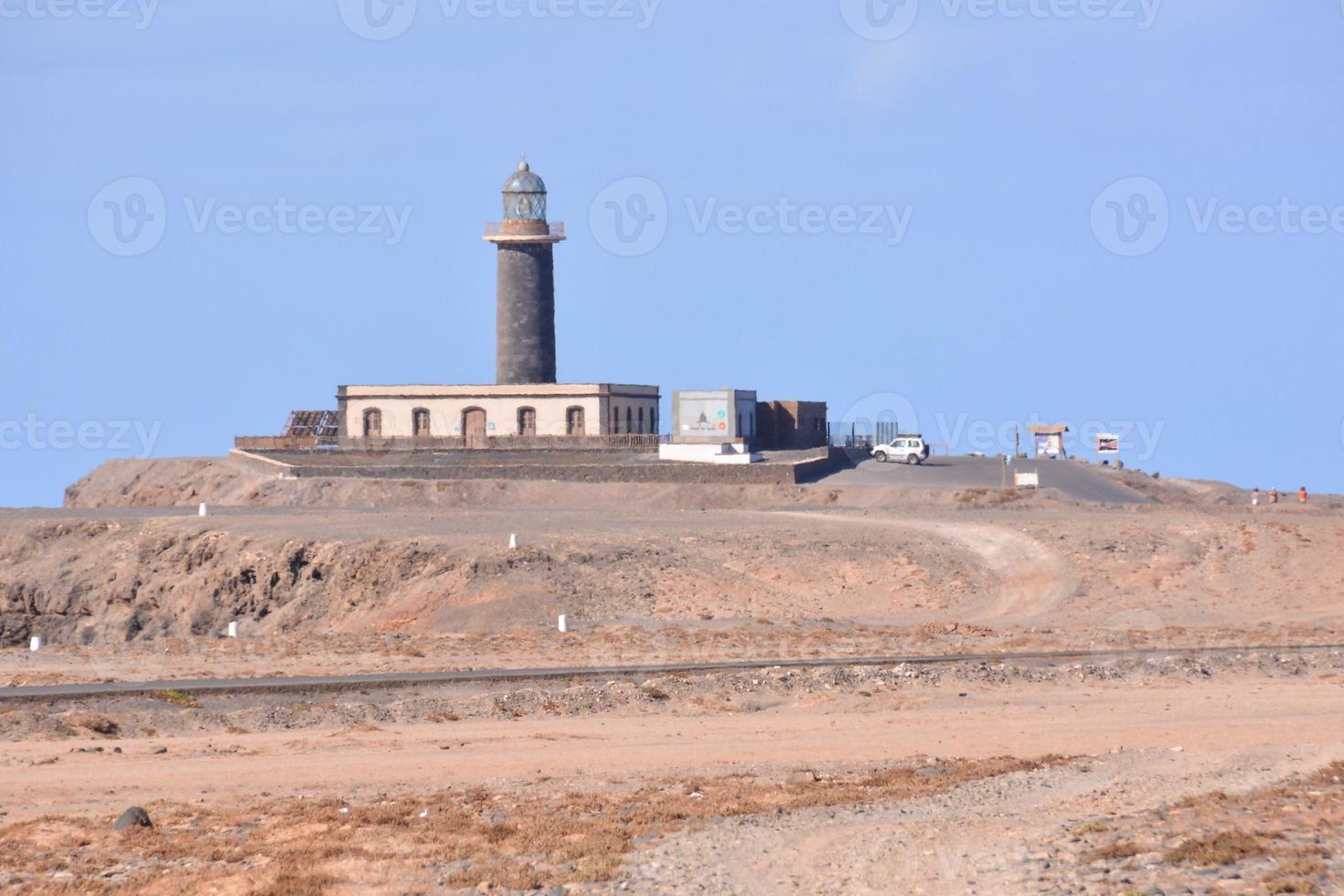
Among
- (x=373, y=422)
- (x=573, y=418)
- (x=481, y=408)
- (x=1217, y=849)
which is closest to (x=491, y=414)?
(x=481, y=408)

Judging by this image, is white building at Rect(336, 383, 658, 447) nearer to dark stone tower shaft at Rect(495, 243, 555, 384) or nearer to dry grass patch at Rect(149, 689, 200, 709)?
dark stone tower shaft at Rect(495, 243, 555, 384)

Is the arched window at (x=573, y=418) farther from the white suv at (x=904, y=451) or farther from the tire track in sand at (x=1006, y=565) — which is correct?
the tire track in sand at (x=1006, y=565)

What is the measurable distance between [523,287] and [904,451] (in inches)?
721

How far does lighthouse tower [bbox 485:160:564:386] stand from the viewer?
7594cm

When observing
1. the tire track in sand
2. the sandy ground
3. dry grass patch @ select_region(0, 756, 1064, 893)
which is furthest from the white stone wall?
dry grass patch @ select_region(0, 756, 1064, 893)

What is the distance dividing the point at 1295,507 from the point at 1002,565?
1849cm

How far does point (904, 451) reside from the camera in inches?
2761

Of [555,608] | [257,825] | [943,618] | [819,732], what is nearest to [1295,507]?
[943,618]

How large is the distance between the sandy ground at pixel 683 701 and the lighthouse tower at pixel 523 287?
14404 millimetres

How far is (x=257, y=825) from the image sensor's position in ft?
64.6

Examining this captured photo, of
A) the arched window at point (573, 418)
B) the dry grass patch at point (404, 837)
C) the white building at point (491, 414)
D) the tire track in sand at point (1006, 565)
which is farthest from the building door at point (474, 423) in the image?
the dry grass patch at point (404, 837)

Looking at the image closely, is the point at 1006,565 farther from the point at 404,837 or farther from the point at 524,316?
the point at 524,316

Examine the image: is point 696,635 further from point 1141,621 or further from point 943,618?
point 1141,621

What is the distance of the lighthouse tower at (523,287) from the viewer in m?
75.9
